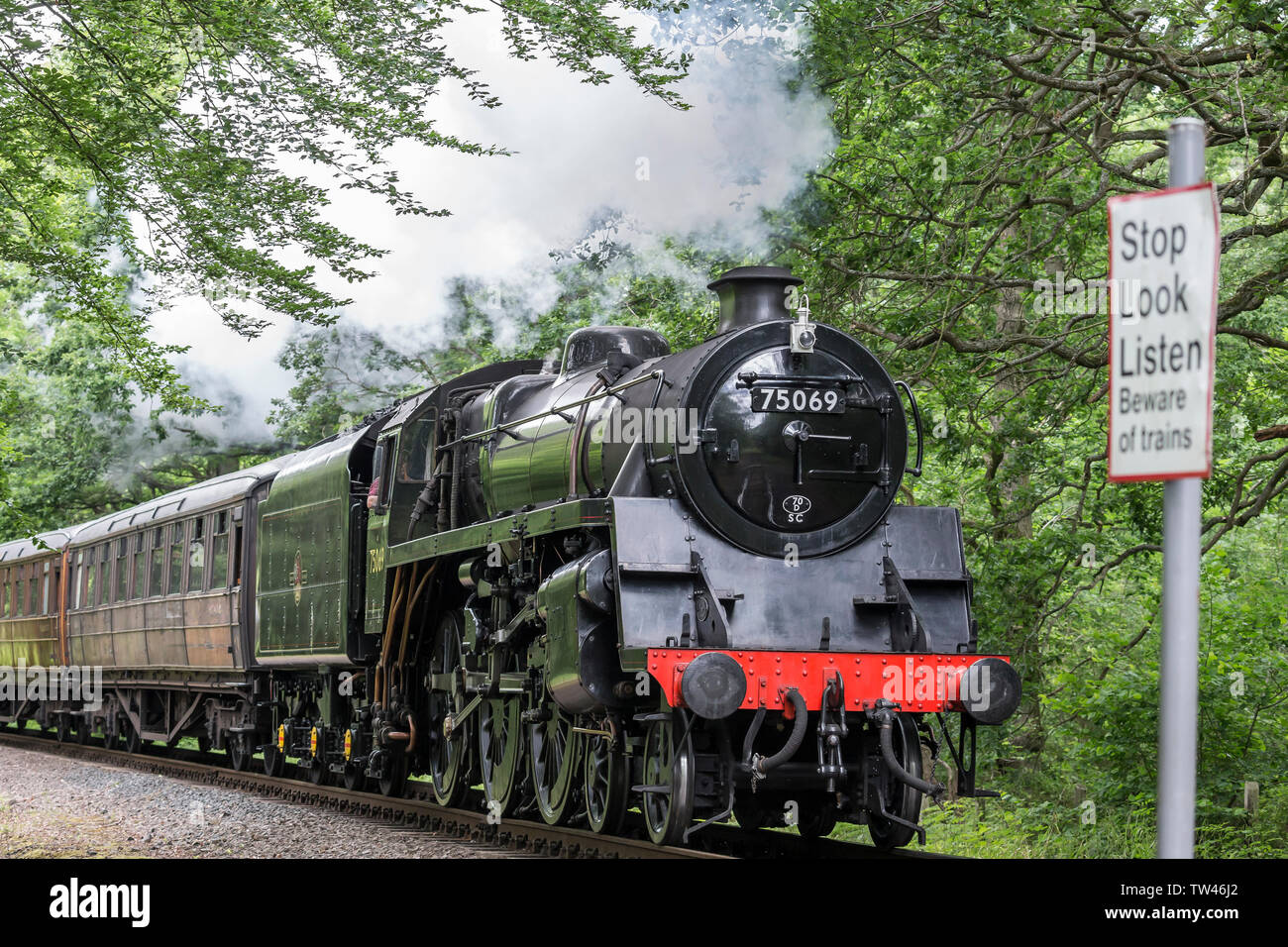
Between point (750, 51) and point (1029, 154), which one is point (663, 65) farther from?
point (1029, 154)

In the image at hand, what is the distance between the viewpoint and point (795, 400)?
26.1 ft

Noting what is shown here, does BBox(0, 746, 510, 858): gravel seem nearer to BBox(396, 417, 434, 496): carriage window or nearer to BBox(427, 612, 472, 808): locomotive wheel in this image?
BBox(427, 612, 472, 808): locomotive wheel

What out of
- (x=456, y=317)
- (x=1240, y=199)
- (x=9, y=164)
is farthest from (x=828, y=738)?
(x=456, y=317)

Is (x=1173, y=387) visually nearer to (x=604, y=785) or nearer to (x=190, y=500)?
(x=604, y=785)

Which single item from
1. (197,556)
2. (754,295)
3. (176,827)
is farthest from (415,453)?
(197,556)

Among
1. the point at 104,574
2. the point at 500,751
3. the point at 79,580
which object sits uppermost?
the point at 104,574

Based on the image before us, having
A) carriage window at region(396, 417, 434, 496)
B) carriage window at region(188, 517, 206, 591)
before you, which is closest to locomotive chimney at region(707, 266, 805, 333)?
carriage window at region(396, 417, 434, 496)

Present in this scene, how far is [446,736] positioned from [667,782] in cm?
356

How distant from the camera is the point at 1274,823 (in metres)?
10.8

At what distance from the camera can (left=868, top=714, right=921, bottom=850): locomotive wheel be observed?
7.82m

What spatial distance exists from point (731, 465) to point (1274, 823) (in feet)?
20.0

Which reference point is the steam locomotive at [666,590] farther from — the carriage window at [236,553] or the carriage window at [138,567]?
the carriage window at [138,567]

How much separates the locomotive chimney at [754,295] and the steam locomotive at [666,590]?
1 cm

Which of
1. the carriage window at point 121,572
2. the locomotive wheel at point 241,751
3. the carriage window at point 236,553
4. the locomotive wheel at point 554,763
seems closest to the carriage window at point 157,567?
the carriage window at point 121,572
